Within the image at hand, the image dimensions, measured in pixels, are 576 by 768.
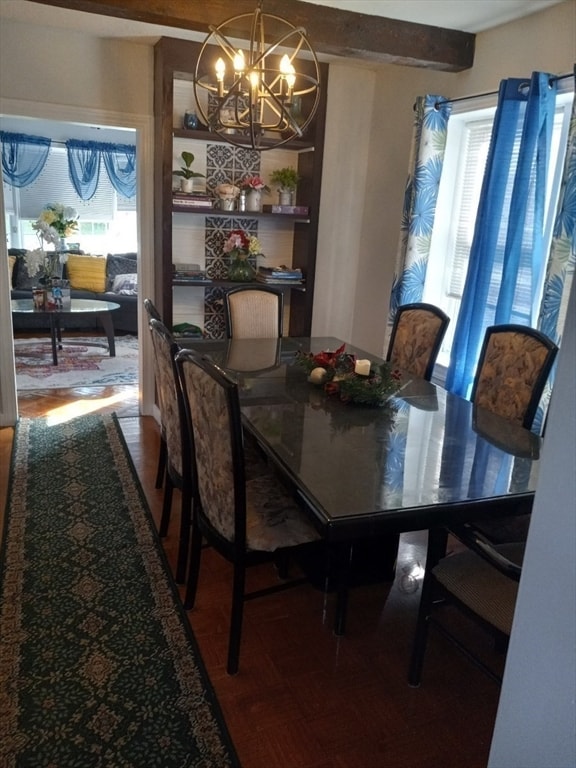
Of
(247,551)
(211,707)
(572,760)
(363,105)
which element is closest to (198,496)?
(247,551)

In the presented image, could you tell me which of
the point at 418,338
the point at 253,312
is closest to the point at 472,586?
the point at 418,338

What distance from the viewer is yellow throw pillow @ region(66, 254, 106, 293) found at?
707 centimetres

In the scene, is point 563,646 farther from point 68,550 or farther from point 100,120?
point 100,120

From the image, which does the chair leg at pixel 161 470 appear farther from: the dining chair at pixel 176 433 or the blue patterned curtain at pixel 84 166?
the blue patterned curtain at pixel 84 166

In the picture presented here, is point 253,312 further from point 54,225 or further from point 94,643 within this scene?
point 54,225

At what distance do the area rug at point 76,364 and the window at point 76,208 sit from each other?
2134mm

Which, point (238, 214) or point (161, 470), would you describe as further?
point (238, 214)

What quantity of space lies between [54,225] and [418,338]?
4.83m

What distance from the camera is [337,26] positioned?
2.87 m

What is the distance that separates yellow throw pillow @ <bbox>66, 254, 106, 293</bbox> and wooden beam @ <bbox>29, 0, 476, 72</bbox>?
15.3 feet

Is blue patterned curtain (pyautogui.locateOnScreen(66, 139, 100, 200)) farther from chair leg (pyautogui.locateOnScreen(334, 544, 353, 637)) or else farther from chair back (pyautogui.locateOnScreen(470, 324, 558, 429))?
chair leg (pyautogui.locateOnScreen(334, 544, 353, 637))

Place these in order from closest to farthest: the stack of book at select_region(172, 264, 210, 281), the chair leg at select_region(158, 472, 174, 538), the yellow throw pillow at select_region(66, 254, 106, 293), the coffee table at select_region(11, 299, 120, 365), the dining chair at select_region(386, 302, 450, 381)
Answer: the chair leg at select_region(158, 472, 174, 538), the dining chair at select_region(386, 302, 450, 381), the stack of book at select_region(172, 264, 210, 281), the coffee table at select_region(11, 299, 120, 365), the yellow throw pillow at select_region(66, 254, 106, 293)

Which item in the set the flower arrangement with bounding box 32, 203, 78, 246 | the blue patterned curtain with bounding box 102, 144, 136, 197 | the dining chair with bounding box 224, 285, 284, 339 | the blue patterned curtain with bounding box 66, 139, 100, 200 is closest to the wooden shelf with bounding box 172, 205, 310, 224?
the dining chair with bounding box 224, 285, 284, 339

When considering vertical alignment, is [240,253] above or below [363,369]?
above
